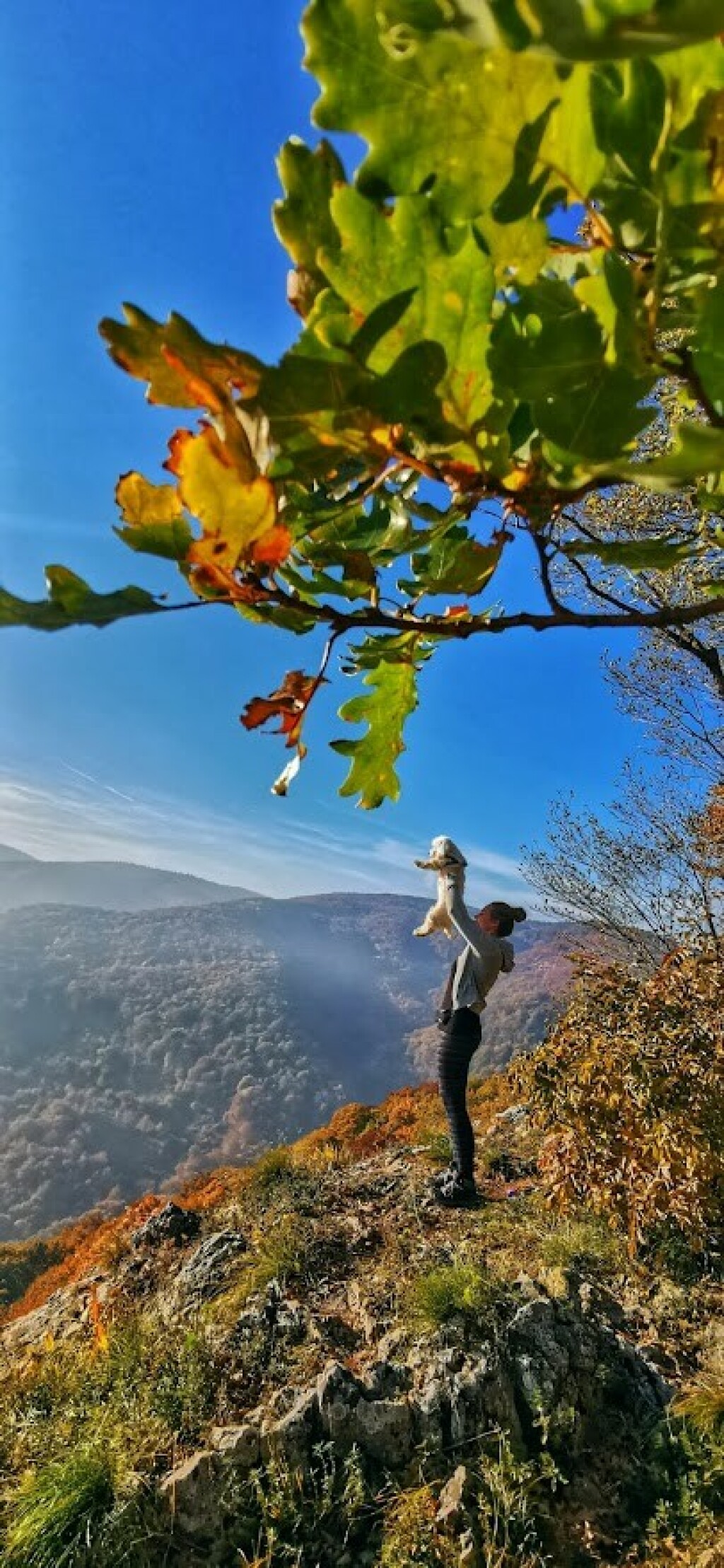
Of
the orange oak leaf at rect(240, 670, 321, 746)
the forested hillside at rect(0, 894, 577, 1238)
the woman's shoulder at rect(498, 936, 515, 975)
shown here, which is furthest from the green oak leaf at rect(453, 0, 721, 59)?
the forested hillside at rect(0, 894, 577, 1238)

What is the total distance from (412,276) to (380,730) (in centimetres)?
54

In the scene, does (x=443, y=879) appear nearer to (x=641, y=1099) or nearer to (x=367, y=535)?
(x=641, y=1099)

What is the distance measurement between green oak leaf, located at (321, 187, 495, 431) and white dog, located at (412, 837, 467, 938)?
3780 millimetres

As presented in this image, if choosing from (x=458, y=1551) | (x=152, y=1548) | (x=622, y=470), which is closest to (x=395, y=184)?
(x=622, y=470)

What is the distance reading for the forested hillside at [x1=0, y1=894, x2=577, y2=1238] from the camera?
3316cm

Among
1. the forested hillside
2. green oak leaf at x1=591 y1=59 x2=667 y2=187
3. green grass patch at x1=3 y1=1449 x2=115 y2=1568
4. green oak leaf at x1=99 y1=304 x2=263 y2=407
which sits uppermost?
green oak leaf at x1=591 y1=59 x2=667 y2=187

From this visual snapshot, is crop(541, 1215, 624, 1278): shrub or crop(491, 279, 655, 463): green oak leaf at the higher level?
crop(491, 279, 655, 463): green oak leaf

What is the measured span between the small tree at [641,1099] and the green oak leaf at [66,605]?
3.61 meters

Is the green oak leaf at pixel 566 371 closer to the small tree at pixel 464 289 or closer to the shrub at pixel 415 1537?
the small tree at pixel 464 289

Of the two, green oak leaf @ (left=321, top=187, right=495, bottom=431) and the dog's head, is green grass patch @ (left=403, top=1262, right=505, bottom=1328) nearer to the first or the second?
the dog's head

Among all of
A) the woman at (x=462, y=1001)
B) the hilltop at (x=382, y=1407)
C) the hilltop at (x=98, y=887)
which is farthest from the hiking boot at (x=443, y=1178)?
the hilltop at (x=98, y=887)

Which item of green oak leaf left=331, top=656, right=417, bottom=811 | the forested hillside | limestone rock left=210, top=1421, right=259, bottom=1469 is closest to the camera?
green oak leaf left=331, top=656, right=417, bottom=811

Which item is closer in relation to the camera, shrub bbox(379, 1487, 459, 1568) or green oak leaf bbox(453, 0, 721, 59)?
green oak leaf bbox(453, 0, 721, 59)

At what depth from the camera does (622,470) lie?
337 millimetres
